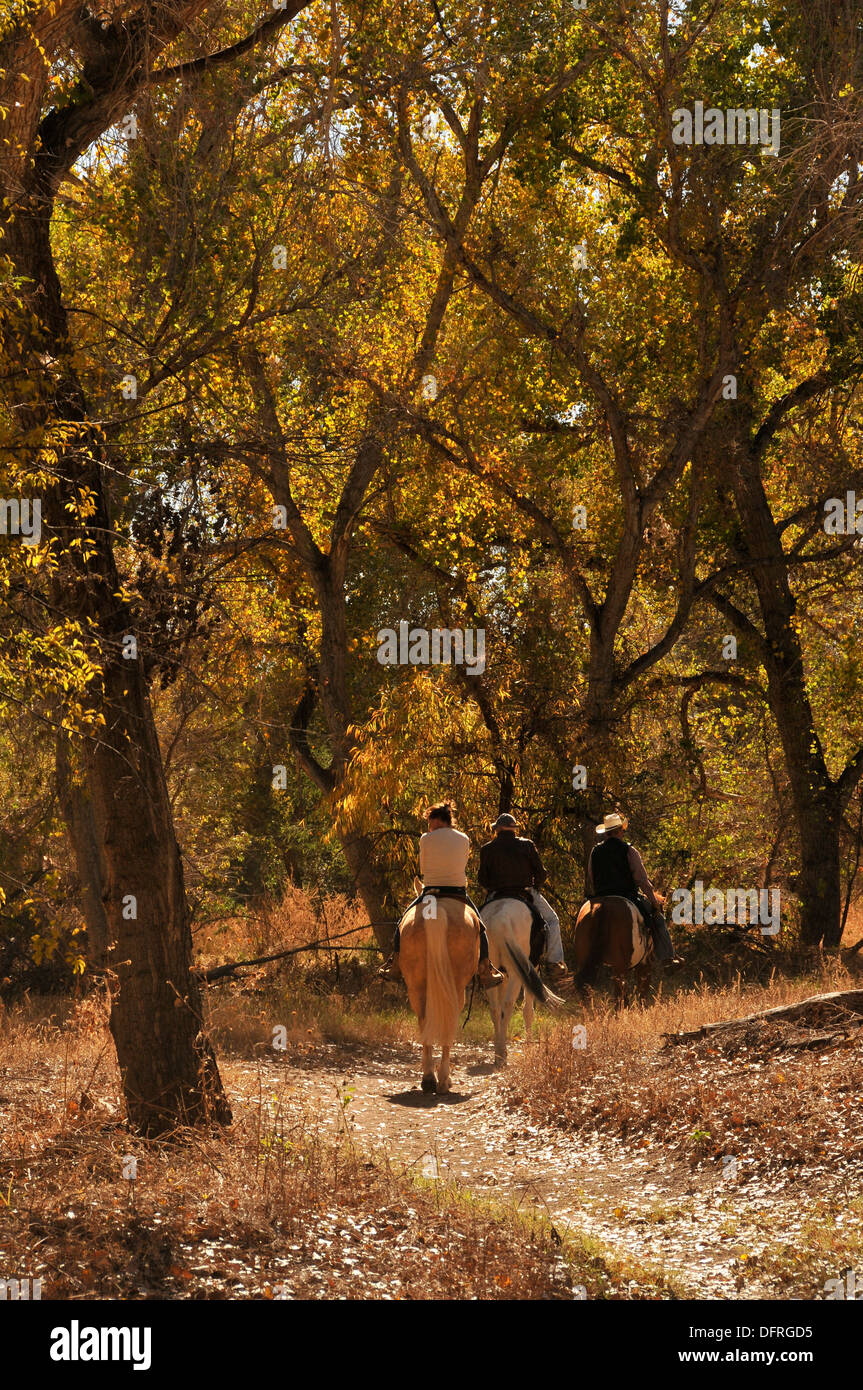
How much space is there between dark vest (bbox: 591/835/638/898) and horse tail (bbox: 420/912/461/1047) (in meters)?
3.23

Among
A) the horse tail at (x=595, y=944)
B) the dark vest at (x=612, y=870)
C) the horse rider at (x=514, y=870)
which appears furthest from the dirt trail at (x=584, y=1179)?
the dark vest at (x=612, y=870)

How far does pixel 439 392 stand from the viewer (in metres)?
21.9

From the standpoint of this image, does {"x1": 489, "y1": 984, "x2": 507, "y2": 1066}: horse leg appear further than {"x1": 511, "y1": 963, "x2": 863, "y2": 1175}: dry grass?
Yes

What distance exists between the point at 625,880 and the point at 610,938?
0.70 metres

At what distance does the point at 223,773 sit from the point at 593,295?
1156 centimetres

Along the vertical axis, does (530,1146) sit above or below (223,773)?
below

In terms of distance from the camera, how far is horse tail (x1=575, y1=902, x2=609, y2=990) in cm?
1552

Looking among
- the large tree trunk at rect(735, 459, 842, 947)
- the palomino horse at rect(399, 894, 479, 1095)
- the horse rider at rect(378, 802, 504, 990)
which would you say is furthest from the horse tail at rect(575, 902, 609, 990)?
the large tree trunk at rect(735, 459, 842, 947)

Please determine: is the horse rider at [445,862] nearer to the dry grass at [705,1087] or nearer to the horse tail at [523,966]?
the horse tail at [523,966]

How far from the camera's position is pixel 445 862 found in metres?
13.0

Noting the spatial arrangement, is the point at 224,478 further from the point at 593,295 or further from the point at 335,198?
the point at 593,295

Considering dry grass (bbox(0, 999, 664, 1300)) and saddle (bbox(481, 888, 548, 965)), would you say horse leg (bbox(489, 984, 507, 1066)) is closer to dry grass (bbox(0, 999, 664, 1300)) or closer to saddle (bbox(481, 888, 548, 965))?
saddle (bbox(481, 888, 548, 965))

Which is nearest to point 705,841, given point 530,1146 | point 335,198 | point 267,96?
point 335,198

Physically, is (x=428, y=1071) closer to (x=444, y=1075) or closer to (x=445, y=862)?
(x=444, y=1075)
